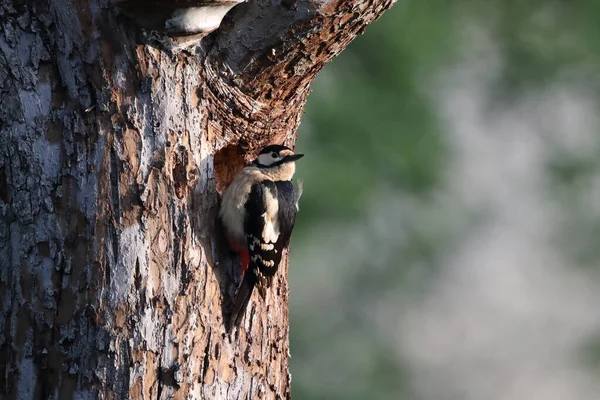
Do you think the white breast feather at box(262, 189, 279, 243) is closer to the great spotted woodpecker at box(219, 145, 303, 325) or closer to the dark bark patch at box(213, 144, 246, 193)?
the great spotted woodpecker at box(219, 145, 303, 325)

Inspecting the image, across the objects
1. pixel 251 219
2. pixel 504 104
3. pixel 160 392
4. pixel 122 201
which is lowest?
pixel 160 392

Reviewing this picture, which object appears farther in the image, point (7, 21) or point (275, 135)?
point (275, 135)

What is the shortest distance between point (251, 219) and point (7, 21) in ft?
4.08

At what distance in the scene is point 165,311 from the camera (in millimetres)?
3389

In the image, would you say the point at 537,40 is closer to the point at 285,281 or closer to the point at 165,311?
the point at 285,281

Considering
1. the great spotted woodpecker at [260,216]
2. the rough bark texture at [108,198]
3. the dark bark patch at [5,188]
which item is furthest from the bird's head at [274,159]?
the dark bark patch at [5,188]

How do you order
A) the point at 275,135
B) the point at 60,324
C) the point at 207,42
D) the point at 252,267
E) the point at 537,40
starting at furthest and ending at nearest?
the point at 537,40, the point at 275,135, the point at 252,267, the point at 207,42, the point at 60,324

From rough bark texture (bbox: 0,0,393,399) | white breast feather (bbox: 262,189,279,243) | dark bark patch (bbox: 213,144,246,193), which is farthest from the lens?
white breast feather (bbox: 262,189,279,243)

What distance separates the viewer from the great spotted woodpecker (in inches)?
148

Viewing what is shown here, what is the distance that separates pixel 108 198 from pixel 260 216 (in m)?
1.03

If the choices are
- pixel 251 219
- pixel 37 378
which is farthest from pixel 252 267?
pixel 37 378

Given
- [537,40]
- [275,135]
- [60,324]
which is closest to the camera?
[60,324]

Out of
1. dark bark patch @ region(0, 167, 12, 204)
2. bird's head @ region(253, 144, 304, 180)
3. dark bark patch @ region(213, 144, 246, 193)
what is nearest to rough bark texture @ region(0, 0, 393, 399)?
dark bark patch @ region(0, 167, 12, 204)

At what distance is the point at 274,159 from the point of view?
4.21 meters
